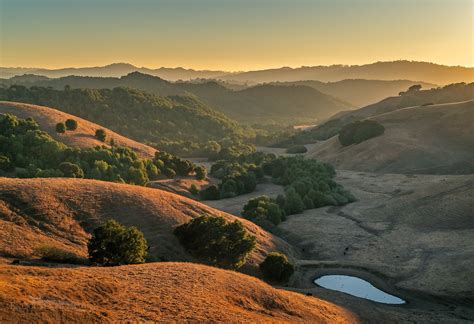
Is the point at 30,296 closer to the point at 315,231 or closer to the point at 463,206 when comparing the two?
the point at 315,231

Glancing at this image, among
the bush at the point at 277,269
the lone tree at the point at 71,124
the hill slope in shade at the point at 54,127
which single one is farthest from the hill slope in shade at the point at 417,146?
the bush at the point at 277,269

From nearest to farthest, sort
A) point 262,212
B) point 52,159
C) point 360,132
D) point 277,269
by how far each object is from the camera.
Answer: point 277,269 < point 262,212 < point 52,159 < point 360,132

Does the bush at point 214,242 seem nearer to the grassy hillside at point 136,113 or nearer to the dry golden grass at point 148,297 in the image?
the dry golden grass at point 148,297

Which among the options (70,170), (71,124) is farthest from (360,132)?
(70,170)

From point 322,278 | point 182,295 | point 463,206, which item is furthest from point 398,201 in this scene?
point 182,295

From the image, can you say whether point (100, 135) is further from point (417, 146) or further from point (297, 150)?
point (417, 146)

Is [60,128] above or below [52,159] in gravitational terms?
above

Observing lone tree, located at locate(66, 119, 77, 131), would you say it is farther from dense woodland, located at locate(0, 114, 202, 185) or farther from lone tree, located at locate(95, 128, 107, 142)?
dense woodland, located at locate(0, 114, 202, 185)
